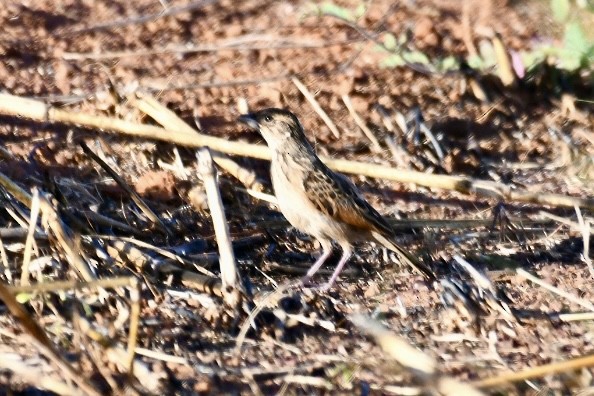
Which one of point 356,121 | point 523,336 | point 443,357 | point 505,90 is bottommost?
point 443,357

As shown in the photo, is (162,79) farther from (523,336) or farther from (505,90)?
(523,336)

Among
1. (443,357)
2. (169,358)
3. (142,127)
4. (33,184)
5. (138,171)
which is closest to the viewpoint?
(169,358)

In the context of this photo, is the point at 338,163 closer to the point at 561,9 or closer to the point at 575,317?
the point at 575,317

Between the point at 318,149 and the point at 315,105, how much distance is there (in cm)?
34

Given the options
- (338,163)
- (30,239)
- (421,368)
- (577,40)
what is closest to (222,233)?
(338,163)

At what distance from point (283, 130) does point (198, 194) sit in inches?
29.6

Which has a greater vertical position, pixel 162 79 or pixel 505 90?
pixel 505 90

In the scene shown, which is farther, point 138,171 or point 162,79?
point 162,79

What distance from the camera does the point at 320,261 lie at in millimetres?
7012

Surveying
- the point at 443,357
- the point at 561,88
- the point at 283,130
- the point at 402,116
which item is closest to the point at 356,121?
the point at 402,116

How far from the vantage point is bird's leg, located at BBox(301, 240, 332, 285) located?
6.72 m

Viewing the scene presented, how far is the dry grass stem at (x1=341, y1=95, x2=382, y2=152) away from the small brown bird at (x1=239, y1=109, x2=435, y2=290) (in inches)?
37.2

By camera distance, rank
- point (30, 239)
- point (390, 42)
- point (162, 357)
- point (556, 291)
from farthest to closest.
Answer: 1. point (390, 42)
2. point (556, 291)
3. point (30, 239)
4. point (162, 357)

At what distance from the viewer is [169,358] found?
5418 mm
